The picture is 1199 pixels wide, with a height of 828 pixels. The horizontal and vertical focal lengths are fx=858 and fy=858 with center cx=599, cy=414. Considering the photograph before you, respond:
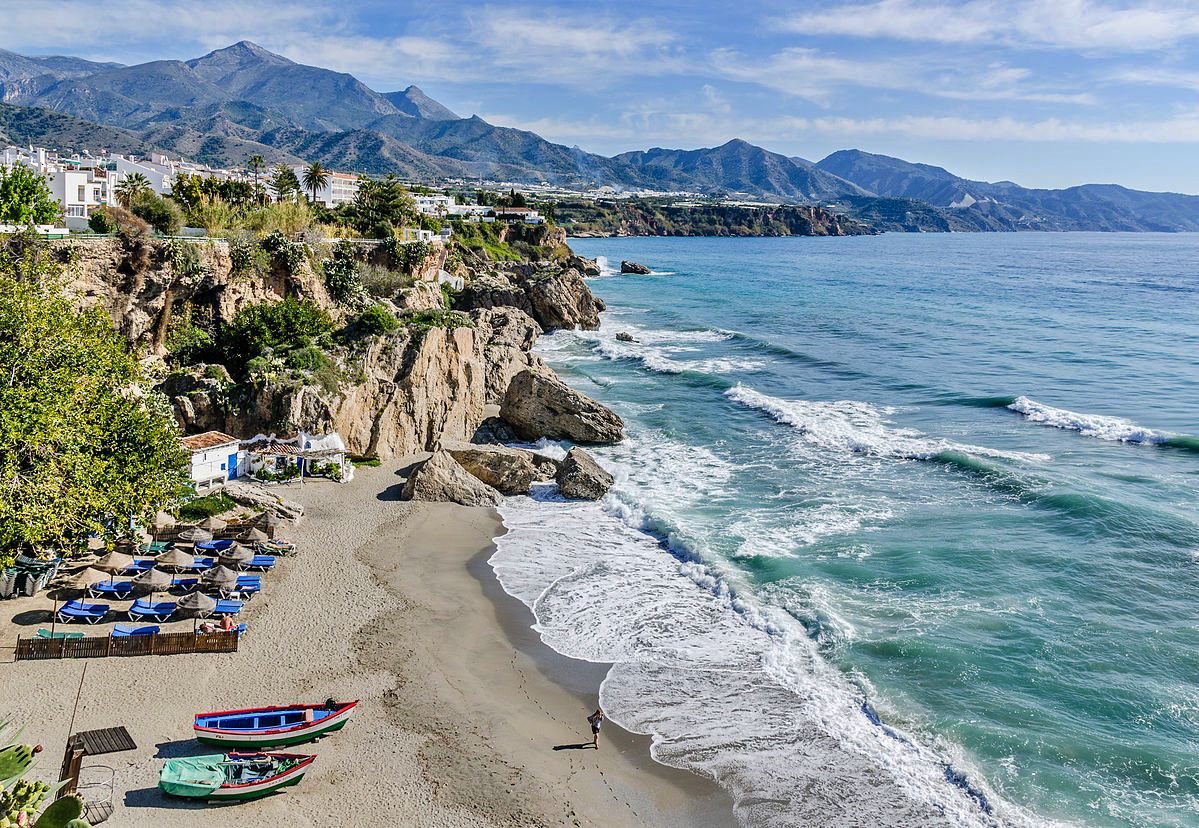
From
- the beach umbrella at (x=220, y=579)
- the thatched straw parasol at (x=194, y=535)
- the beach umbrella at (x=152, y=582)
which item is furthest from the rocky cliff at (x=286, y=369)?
the beach umbrella at (x=152, y=582)

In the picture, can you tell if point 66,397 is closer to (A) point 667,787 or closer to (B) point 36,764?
(B) point 36,764

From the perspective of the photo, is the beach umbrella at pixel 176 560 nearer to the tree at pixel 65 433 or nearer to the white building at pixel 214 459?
the tree at pixel 65 433

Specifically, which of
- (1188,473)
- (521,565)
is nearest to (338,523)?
(521,565)

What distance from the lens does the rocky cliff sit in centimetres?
3123

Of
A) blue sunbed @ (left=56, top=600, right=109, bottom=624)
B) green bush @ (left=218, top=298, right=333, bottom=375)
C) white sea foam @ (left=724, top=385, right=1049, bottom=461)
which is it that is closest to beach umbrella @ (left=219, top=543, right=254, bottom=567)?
blue sunbed @ (left=56, top=600, right=109, bottom=624)

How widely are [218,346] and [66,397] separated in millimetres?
15432

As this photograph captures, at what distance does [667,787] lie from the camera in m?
15.6

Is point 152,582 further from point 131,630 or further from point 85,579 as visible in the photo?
point 131,630

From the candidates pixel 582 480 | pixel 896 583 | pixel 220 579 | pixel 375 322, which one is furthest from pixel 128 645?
pixel 375 322

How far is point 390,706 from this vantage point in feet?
57.5

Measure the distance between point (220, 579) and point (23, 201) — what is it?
21.7m

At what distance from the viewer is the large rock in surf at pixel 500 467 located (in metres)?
31.0

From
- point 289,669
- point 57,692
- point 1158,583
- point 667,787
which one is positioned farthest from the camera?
point 1158,583

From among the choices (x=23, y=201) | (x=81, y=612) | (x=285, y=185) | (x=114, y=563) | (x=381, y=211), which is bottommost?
(x=81, y=612)
